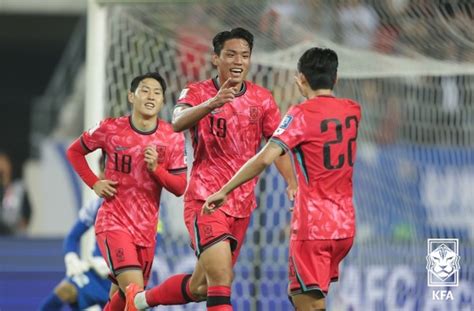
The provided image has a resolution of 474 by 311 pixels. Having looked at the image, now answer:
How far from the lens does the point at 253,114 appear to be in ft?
23.0

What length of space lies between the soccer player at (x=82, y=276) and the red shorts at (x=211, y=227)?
197cm

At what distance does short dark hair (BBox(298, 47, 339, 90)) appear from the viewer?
6309 mm

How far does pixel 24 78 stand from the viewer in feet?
85.2

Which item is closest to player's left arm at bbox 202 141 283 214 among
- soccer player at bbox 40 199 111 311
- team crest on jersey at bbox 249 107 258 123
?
team crest on jersey at bbox 249 107 258 123

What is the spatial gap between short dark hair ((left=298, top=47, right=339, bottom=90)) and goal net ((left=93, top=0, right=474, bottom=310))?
3.59 metres

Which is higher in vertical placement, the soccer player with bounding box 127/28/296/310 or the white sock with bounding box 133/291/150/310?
the soccer player with bounding box 127/28/296/310

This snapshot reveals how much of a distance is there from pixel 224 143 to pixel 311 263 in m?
1.04

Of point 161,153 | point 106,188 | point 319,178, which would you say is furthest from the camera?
point 161,153

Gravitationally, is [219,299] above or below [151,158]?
below

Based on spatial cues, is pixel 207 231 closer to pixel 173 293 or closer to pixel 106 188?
pixel 173 293

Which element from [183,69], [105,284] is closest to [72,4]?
[183,69]

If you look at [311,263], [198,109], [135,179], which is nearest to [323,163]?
[311,263]

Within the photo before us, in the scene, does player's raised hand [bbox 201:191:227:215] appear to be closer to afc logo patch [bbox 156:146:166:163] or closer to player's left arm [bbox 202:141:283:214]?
player's left arm [bbox 202:141:283:214]

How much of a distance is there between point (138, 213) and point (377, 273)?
3.07m
